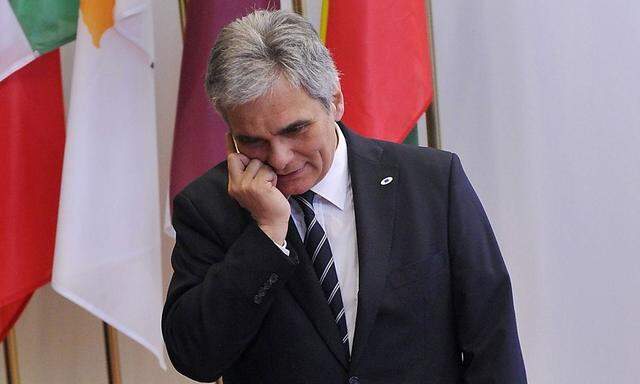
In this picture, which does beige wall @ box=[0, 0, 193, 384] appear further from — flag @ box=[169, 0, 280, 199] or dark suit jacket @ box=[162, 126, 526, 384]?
dark suit jacket @ box=[162, 126, 526, 384]

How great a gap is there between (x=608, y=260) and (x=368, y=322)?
1483mm

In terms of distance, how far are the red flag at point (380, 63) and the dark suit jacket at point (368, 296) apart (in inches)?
35.0

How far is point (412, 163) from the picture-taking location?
1.46 m

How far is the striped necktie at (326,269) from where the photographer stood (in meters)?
1.38

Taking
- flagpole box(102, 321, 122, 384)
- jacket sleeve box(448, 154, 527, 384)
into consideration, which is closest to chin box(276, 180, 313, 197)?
jacket sleeve box(448, 154, 527, 384)

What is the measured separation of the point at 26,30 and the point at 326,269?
1336 mm

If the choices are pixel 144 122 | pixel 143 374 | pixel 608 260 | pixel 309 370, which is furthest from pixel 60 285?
pixel 608 260

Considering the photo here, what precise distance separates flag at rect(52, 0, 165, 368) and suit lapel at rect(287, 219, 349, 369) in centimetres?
111

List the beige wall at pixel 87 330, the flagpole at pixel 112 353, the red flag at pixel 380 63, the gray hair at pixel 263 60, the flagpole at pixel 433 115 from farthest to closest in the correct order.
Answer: the beige wall at pixel 87 330
the flagpole at pixel 112 353
the flagpole at pixel 433 115
the red flag at pixel 380 63
the gray hair at pixel 263 60

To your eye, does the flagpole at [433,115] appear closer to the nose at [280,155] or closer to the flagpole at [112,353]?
the flagpole at [112,353]

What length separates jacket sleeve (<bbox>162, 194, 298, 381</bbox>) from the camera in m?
1.33

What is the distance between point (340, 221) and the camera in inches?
56.4

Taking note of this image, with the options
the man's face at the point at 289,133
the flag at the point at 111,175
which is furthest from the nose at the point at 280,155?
the flag at the point at 111,175

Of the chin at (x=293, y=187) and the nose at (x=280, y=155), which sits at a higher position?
the nose at (x=280, y=155)
